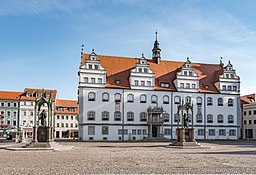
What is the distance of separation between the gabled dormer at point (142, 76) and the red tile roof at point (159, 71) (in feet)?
3.69

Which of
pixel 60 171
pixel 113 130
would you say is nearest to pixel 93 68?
pixel 113 130

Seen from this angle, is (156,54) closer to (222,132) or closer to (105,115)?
(105,115)

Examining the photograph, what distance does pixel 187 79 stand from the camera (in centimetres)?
6016

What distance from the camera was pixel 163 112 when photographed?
5734 centimetres

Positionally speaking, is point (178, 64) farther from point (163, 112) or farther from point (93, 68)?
point (93, 68)

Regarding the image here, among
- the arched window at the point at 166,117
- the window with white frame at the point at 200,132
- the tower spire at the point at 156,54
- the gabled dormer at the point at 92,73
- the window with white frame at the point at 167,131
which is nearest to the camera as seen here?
the gabled dormer at the point at 92,73

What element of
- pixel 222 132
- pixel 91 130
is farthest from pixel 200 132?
pixel 91 130

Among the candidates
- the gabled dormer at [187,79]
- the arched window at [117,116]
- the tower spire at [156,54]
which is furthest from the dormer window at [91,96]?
the gabled dormer at [187,79]

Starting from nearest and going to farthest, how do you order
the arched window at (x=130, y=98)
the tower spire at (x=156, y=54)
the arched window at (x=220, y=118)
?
the arched window at (x=130, y=98) → the arched window at (x=220, y=118) → the tower spire at (x=156, y=54)

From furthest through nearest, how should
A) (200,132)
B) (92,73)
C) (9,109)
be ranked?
(9,109) < (200,132) < (92,73)

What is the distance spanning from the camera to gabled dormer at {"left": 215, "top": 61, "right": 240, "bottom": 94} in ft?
202

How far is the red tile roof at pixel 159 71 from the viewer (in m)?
57.4

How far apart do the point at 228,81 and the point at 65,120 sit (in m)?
46.0

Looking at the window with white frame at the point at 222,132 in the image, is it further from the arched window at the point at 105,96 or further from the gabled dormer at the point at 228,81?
the arched window at the point at 105,96
